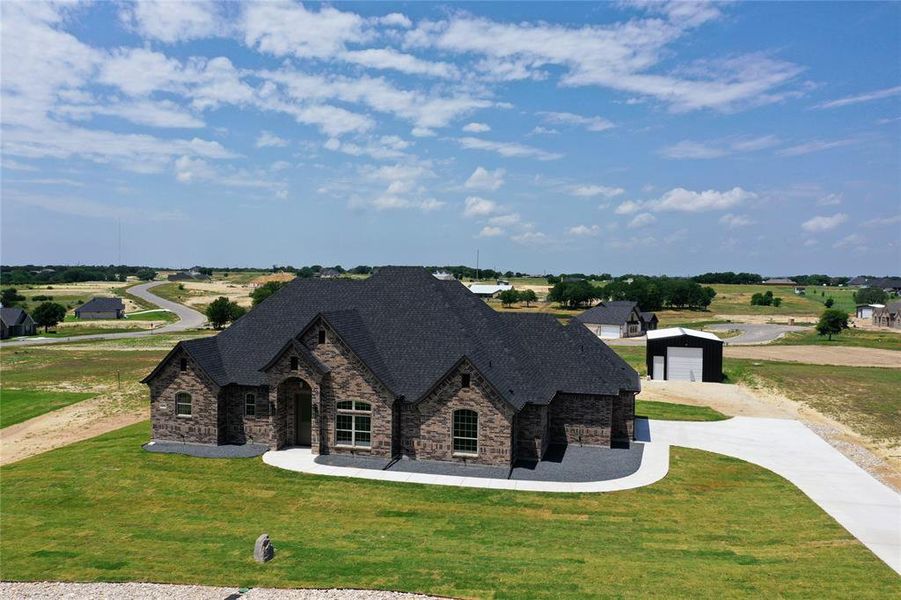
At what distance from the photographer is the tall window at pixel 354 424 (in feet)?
88.5

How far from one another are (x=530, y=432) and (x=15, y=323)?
10607cm

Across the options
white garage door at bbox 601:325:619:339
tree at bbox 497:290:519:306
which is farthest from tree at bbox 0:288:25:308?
white garage door at bbox 601:325:619:339

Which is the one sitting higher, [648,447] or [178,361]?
[178,361]

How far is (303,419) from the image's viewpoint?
29.1 meters

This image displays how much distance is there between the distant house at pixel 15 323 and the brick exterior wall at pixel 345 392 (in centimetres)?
9591

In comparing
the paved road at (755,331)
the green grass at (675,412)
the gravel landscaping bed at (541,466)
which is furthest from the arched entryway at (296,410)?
the paved road at (755,331)

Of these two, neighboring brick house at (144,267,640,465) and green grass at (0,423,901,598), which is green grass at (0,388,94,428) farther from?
neighboring brick house at (144,267,640,465)

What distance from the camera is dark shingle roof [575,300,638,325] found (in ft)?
300

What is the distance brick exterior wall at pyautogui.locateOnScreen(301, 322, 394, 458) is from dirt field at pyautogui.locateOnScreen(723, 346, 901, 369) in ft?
181

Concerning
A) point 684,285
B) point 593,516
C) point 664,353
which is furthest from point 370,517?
point 684,285

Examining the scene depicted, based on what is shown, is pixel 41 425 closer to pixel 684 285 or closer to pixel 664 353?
pixel 664 353

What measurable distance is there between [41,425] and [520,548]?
1345 inches

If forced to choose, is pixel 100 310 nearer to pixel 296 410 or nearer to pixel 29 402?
pixel 29 402

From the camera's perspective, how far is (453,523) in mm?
19609
